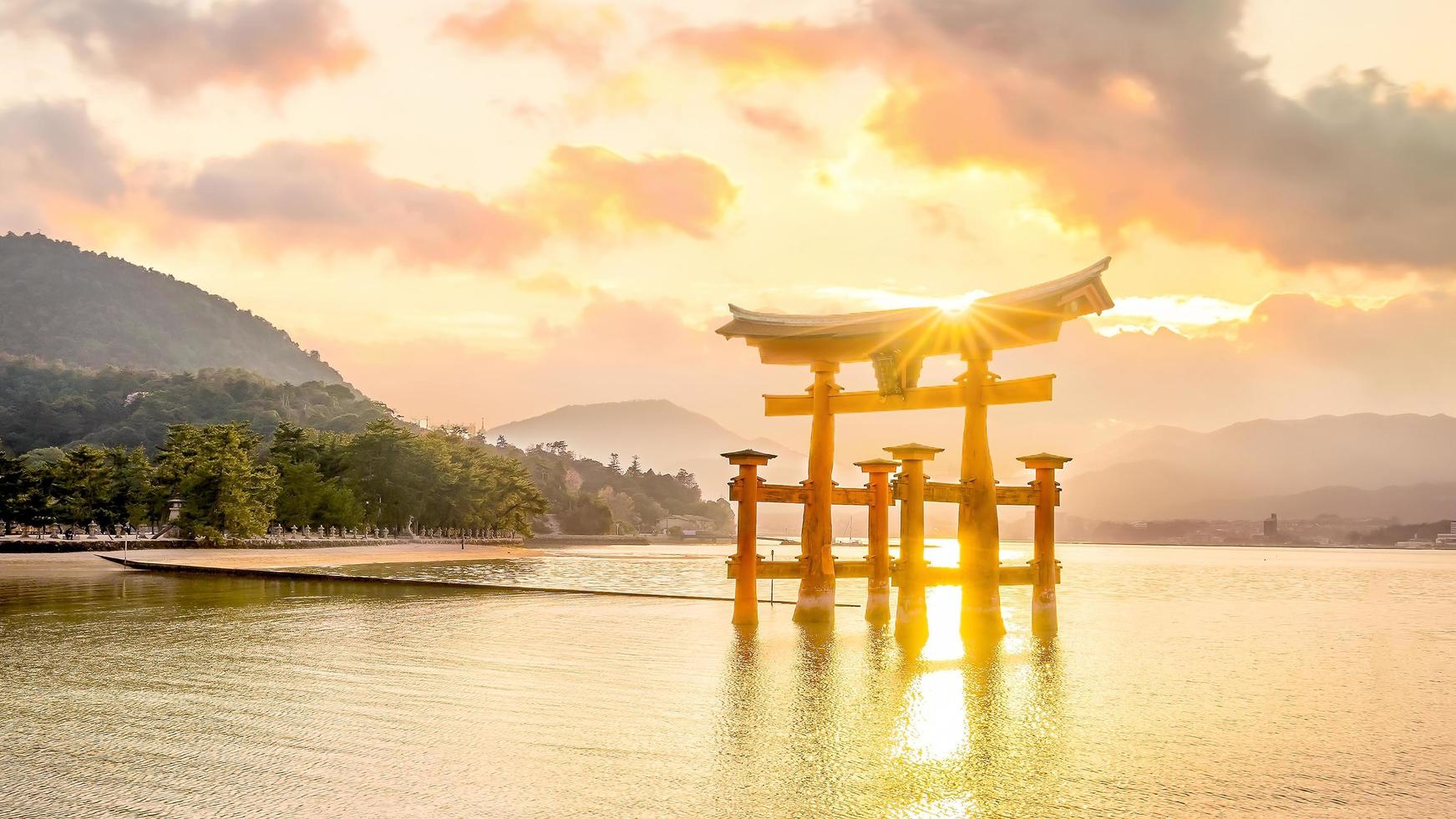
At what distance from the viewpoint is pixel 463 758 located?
866 centimetres

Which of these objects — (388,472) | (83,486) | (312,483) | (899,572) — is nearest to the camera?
(899,572)

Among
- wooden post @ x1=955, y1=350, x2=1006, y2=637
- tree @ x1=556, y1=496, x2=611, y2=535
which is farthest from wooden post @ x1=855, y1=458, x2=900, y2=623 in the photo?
tree @ x1=556, y1=496, x2=611, y2=535

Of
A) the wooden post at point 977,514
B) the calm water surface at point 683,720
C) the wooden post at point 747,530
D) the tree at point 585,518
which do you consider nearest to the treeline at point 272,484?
the calm water surface at point 683,720

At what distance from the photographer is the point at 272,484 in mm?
70812

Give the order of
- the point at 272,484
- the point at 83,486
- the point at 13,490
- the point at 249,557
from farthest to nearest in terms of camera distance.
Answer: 1. the point at 272,484
2. the point at 83,486
3. the point at 13,490
4. the point at 249,557

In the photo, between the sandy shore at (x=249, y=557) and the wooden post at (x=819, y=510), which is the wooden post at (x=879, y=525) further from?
the sandy shore at (x=249, y=557)

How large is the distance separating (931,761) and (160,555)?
178 feet

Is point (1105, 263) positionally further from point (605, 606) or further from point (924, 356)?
point (605, 606)

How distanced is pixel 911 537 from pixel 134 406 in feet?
538

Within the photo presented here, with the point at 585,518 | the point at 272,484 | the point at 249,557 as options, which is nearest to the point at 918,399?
the point at 249,557

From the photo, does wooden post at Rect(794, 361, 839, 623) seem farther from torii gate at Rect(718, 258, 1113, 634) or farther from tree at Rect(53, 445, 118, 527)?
tree at Rect(53, 445, 118, 527)

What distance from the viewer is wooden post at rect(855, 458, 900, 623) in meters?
20.8

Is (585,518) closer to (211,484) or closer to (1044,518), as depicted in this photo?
(211,484)

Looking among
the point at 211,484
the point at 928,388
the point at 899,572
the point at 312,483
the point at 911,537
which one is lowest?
the point at 899,572
